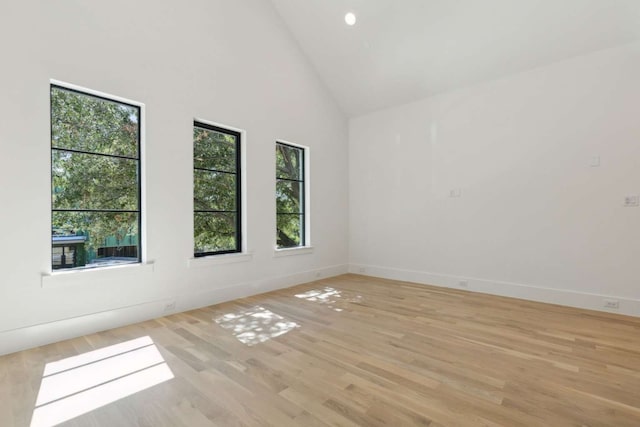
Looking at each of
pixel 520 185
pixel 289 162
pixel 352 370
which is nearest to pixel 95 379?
pixel 352 370

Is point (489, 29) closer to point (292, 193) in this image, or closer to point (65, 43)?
point (292, 193)

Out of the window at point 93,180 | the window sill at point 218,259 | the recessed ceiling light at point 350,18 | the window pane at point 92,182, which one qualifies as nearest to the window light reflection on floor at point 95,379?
the window at point 93,180

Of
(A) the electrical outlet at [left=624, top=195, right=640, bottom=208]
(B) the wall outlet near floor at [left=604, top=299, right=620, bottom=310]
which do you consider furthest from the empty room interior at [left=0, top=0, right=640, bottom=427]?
(A) the electrical outlet at [left=624, top=195, right=640, bottom=208]

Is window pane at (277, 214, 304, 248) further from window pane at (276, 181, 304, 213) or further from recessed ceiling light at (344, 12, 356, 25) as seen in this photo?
recessed ceiling light at (344, 12, 356, 25)

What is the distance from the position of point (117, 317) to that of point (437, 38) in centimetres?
507

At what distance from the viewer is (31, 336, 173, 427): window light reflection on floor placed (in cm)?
182

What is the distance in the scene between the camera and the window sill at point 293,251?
474cm

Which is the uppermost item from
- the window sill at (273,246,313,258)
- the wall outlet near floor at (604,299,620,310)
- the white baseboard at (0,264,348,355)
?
the window sill at (273,246,313,258)

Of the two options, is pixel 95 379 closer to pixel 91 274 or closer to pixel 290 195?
pixel 91 274

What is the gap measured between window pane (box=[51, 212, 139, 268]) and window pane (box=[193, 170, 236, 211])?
2.55 ft

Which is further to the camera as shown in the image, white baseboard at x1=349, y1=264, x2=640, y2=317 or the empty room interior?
white baseboard at x1=349, y1=264, x2=640, y2=317

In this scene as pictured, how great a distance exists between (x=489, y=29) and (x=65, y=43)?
4.60 meters

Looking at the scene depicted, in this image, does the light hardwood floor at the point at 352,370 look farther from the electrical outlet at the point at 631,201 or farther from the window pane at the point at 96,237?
the electrical outlet at the point at 631,201

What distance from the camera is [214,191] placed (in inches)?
162
